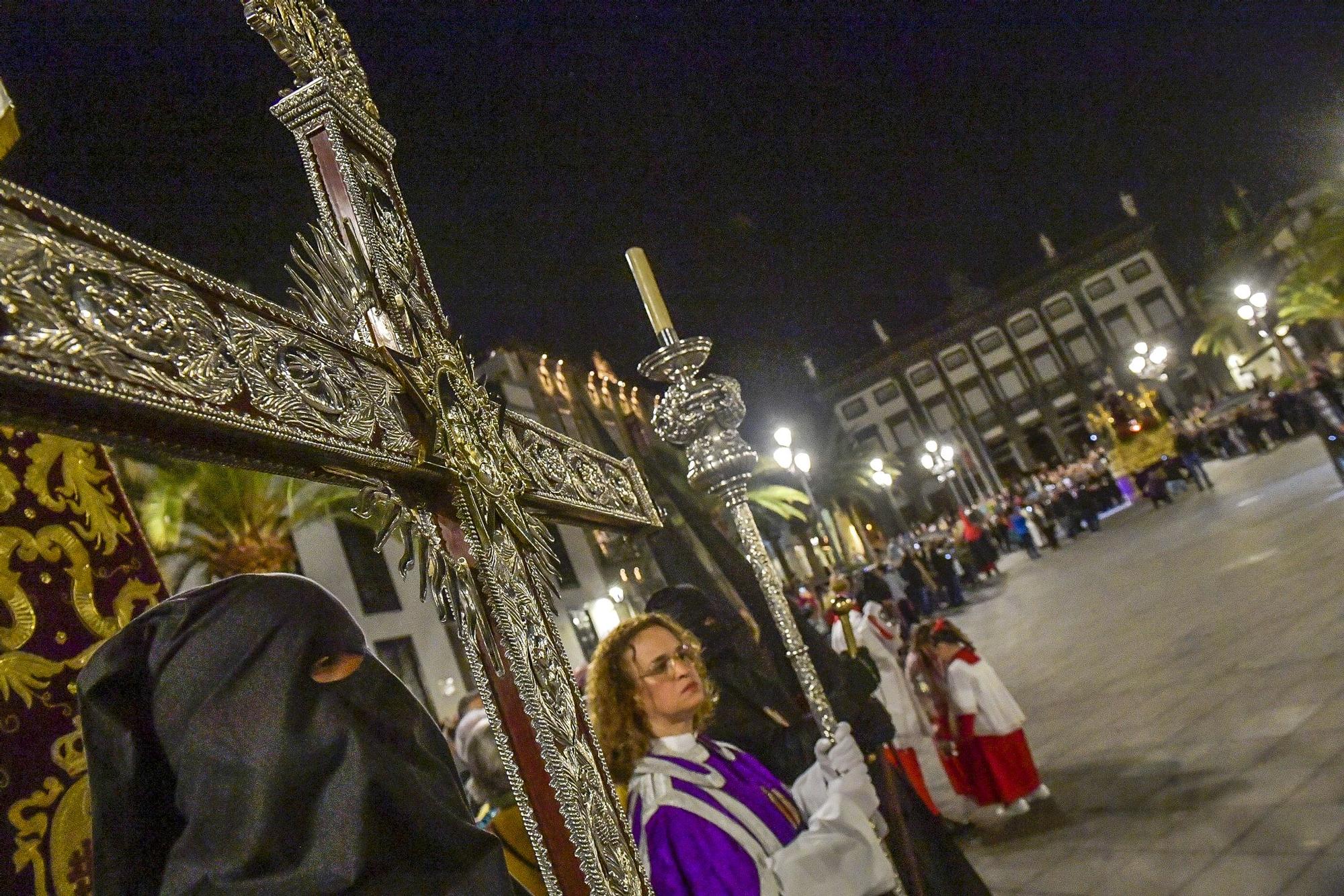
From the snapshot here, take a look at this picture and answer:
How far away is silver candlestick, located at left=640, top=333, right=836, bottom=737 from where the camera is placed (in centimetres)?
308

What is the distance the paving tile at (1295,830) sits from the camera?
13.3ft

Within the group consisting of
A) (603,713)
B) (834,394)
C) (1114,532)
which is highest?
(834,394)

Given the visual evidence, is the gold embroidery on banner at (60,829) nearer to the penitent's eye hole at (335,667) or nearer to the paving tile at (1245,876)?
the penitent's eye hole at (335,667)

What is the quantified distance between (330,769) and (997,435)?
72759 mm

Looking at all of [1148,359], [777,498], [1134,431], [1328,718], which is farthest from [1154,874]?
[1134,431]

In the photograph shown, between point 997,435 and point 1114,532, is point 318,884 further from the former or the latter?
point 997,435

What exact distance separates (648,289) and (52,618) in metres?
2.06

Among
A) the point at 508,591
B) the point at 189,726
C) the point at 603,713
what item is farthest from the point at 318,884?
the point at 603,713

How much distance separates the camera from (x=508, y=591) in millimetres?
1869

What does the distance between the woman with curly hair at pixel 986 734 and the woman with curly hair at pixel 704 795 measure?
4402mm

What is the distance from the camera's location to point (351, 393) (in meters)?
1.61

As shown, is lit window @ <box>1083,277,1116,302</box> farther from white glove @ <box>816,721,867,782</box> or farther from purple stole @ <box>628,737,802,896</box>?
purple stole @ <box>628,737,802,896</box>

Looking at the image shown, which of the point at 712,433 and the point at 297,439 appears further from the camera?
the point at 712,433

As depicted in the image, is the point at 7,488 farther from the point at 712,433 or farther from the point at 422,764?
the point at 712,433
